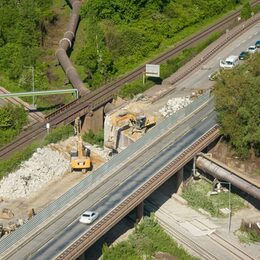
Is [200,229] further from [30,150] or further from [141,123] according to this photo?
[30,150]

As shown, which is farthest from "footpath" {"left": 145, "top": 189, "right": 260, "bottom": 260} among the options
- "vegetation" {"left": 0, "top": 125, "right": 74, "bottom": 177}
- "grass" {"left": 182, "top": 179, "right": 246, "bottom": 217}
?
"vegetation" {"left": 0, "top": 125, "right": 74, "bottom": 177}

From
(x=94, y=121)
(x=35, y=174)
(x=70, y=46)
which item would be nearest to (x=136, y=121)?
(x=94, y=121)

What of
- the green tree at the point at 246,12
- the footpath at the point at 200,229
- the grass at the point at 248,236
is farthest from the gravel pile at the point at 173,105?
the green tree at the point at 246,12

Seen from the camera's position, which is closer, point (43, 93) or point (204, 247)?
point (204, 247)

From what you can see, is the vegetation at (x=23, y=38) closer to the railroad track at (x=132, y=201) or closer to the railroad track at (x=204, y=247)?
the railroad track at (x=132, y=201)

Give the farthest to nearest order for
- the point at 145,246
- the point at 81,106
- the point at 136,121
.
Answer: the point at 81,106 < the point at 136,121 < the point at 145,246

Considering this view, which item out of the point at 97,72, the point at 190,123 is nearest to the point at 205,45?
the point at 97,72

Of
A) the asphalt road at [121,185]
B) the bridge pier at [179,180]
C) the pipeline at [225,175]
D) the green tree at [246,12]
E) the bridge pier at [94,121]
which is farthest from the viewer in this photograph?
the green tree at [246,12]
